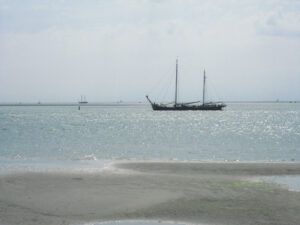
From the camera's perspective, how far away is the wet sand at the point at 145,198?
13461 mm

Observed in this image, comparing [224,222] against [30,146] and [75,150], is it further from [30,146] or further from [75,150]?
[30,146]

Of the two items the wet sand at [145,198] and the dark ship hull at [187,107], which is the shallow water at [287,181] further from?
the dark ship hull at [187,107]

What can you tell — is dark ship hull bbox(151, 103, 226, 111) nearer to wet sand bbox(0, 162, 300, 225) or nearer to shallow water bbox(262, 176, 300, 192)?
shallow water bbox(262, 176, 300, 192)

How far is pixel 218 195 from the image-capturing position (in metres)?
16.5

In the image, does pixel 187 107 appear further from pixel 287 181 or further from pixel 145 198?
pixel 145 198

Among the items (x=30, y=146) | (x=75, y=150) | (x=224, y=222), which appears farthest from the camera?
(x=30, y=146)

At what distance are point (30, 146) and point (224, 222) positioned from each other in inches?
1277

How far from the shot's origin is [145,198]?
1596 cm

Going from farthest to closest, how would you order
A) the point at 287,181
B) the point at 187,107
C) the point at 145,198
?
the point at 187,107
the point at 287,181
the point at 145,198

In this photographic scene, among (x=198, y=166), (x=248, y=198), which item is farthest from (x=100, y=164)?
(x=248, y=198)

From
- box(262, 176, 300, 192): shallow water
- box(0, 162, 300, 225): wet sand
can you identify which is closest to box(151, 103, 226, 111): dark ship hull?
box(262, 176, 300, 192): shallow water

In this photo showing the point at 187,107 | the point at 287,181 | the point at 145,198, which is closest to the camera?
the point at 145,198

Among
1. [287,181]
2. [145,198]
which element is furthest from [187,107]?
[145,198]

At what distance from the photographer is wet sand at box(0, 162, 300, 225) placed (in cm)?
1346
